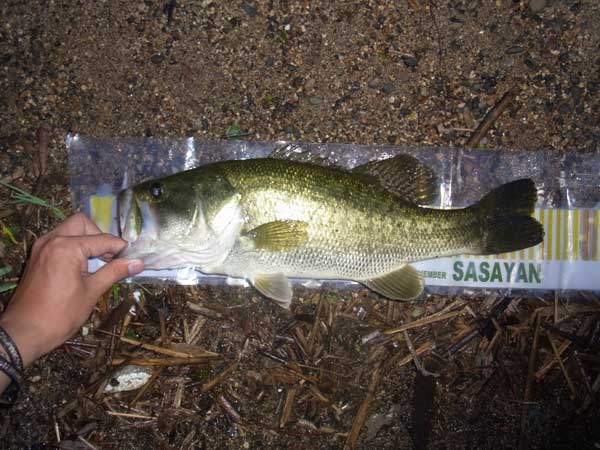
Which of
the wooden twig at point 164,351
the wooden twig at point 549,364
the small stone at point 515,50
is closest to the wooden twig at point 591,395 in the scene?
the wooden twig at point 549,364

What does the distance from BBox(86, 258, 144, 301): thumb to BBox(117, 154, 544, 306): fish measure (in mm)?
50

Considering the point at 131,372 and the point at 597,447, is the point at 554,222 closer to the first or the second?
the point at 597,447

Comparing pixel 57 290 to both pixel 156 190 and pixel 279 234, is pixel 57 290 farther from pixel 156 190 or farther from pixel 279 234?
pixel 279 234

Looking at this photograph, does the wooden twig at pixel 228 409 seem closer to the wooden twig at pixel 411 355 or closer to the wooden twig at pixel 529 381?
the wooden twig at pixel 411 355

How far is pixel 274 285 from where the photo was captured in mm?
2666

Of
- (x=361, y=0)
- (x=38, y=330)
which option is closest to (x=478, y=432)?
(x=38, y=330)

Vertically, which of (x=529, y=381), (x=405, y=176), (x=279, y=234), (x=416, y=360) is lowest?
(x=529, y=381)

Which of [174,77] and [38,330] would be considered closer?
[38,330]

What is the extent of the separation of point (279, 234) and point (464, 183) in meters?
1.43

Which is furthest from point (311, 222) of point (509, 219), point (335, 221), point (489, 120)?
point (489, 120)

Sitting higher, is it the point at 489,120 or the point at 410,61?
the point at 410,61

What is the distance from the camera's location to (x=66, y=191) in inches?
119

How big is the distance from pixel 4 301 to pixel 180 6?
→ 2302 mm

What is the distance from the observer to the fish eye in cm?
242
